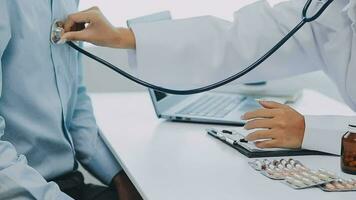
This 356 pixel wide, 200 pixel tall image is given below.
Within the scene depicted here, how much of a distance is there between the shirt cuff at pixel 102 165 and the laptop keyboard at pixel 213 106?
243mm

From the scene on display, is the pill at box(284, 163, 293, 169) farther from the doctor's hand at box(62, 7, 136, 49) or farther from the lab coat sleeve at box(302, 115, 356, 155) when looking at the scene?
the doctor's hand at box(62, 7, 136, 49)

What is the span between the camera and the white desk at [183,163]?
87 centimetres

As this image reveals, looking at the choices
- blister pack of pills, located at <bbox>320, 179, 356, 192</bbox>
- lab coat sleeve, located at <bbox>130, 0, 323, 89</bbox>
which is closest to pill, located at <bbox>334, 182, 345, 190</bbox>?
blister pack of pills, located at <bbox>320, 179, 356, 192</bbox>

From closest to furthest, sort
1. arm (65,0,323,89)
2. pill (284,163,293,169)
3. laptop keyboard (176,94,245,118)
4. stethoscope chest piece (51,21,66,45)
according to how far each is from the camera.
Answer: pill (284,163,293,169)
stethoscope chest piece (51,21,66,45)
arm (65,0,323,89)
laptop keyboard (176,94,245,118)

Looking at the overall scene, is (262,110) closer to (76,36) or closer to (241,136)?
(241,136)

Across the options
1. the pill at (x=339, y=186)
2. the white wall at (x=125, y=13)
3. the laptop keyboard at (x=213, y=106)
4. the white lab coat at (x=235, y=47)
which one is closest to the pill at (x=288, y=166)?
the pill at (x=339, y=186)

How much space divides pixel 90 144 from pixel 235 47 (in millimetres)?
439

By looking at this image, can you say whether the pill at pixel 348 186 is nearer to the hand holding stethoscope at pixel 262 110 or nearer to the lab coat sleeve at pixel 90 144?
the hand holding stethoscope at pixel 262 110

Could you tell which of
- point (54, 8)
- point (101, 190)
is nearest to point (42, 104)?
point (54, 8)

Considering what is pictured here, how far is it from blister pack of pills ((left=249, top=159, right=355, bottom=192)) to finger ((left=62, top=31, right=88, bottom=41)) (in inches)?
17.8

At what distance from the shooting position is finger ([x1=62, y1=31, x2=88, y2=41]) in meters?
1.12

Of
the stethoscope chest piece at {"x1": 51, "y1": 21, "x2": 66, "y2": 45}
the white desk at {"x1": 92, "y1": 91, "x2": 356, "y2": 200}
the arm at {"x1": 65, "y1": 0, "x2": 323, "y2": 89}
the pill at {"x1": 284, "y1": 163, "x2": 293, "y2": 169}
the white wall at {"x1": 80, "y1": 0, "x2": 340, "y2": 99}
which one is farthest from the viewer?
the white wall at {"x1": 80, "y1": 0, "x2": 340, "y2": 99}

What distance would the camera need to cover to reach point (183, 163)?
41.0 inches

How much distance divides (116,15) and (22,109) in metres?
0.91
